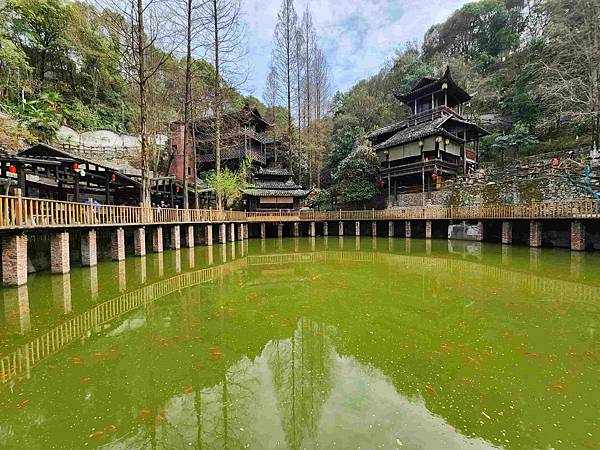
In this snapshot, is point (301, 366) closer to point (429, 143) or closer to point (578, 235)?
point (578, 235)

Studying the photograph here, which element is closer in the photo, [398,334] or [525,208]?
[398,334]

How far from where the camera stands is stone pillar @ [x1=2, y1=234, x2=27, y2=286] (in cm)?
764

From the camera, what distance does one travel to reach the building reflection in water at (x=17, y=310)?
5234mm

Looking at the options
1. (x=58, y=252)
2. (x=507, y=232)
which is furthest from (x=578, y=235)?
(x=58, y=252)

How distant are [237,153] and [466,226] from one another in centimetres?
2255

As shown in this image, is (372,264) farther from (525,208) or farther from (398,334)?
(525,208)

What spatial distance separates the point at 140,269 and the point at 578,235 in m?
18.6

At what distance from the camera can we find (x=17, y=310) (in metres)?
6.09

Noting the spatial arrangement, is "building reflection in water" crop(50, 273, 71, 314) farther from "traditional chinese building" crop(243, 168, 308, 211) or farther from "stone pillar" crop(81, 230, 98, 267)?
"traditional chinese building" crop(243, 168, 308, 211)

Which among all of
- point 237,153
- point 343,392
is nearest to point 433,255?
point 343,392

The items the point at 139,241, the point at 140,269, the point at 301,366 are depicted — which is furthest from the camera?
the point at 139,241

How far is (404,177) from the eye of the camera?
28.3 metres

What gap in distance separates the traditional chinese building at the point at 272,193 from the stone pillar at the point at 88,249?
1739cm

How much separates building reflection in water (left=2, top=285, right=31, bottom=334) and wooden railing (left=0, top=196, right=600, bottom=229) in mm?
1565
